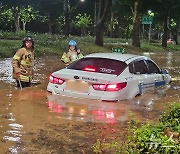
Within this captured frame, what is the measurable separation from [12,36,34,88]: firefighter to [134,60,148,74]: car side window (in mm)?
2807

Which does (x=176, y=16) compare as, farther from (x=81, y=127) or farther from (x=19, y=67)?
(x=81, y=127)

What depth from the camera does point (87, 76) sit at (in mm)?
8297

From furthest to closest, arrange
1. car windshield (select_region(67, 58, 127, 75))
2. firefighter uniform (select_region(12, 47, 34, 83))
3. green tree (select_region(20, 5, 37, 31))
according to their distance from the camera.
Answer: green tree (select_region(20, 5, 37, 31)) → firefighter uniform (select_region(12, 47, 34, 83)) → car windshield (select_region(67, 58, 127, 75))

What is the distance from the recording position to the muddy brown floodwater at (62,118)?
539 centimetres

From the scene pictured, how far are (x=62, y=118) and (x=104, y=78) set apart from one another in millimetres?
1633

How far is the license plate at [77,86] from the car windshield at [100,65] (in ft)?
2.26

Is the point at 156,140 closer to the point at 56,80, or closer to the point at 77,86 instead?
the point at 77,86

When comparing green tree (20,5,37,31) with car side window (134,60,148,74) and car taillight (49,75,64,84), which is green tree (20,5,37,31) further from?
car taillight (49,75,64,84)

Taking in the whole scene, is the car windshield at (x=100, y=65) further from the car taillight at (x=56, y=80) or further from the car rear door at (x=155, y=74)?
the car rear door at (x=155, y=74)

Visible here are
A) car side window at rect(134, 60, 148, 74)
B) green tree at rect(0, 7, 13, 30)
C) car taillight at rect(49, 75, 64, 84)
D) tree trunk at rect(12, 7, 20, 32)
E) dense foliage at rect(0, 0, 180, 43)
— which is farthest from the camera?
green tree at rect(0, 7, 13, 30)

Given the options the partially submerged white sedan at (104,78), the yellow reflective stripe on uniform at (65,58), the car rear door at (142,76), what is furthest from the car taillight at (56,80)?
the yellow reflective stripe on uniform at (65,58)

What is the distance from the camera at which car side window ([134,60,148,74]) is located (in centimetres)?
955

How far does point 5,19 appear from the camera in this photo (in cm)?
6028

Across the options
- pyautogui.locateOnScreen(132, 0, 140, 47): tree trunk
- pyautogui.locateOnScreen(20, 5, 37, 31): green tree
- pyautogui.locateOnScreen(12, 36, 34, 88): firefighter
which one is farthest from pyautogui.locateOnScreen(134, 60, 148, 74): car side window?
pyautogui.locateOnScreen(20, 5, 37, 31): green tree
